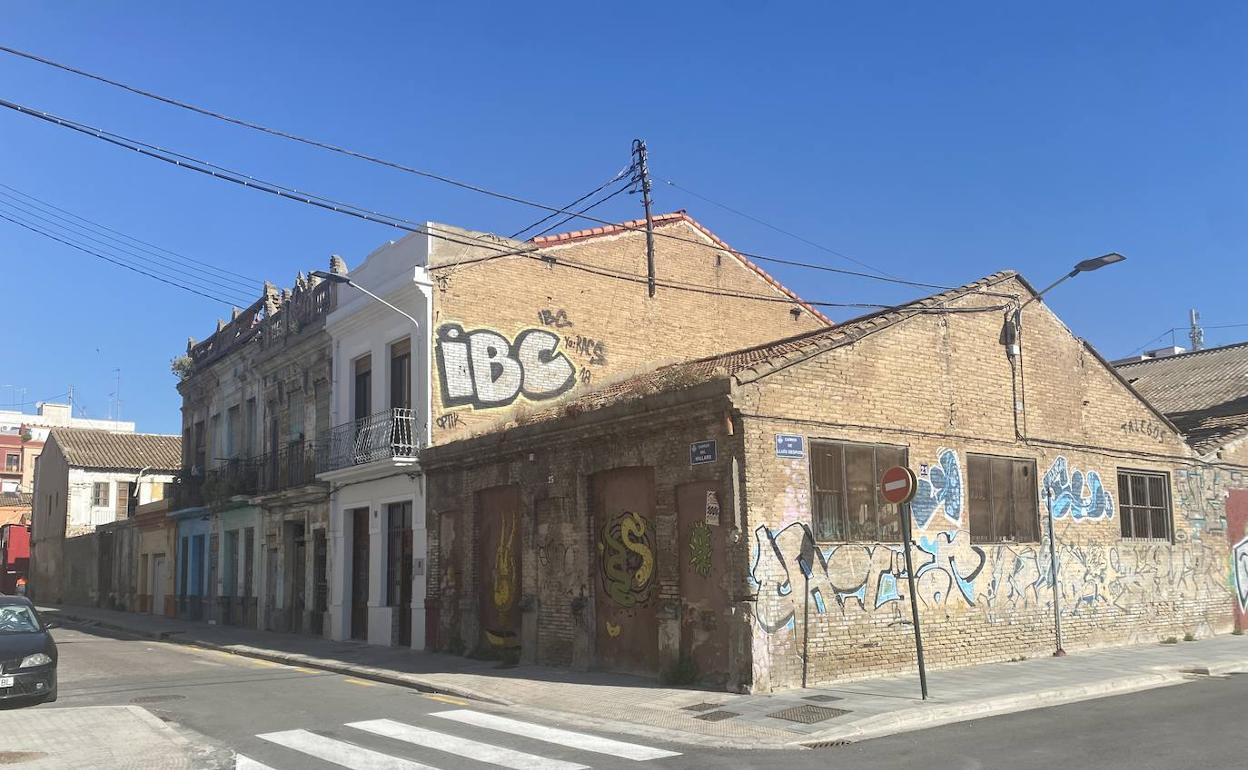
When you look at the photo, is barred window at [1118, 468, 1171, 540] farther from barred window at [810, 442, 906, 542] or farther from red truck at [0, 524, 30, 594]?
red truck at [0, 524, 30, 594]

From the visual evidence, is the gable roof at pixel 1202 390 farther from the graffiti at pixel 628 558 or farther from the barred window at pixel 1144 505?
the graffiti at pixel 628 558

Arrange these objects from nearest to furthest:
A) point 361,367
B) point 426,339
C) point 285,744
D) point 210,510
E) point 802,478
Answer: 1. point 285,744
2. point 802,478
3. point 426,339
4. point 361,367
5. point 210,510

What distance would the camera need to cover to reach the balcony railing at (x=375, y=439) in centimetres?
2005

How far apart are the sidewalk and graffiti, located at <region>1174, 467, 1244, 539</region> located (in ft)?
8.07

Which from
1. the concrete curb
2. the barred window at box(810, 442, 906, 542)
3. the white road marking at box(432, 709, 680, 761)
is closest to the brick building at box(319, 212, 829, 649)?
the concrete curb

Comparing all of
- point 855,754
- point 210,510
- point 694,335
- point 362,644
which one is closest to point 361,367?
point 362,644

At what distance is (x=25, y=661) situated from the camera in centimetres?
1225

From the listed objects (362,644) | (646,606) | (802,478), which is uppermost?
(802,478)

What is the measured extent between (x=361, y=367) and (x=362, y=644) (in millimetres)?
6501

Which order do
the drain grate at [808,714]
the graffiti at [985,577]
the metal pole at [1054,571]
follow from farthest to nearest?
the metal pole at [1054,571] < the graffiti at [985,577] < the drain grate at [808,714]

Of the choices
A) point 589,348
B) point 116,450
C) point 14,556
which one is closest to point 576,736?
point 589,348

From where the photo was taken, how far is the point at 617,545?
1504 centimetres

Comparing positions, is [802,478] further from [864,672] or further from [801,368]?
[864,672]

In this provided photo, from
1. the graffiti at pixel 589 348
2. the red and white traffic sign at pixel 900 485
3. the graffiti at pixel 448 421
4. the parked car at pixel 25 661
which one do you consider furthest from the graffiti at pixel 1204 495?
the parked car at pixel 25 661
